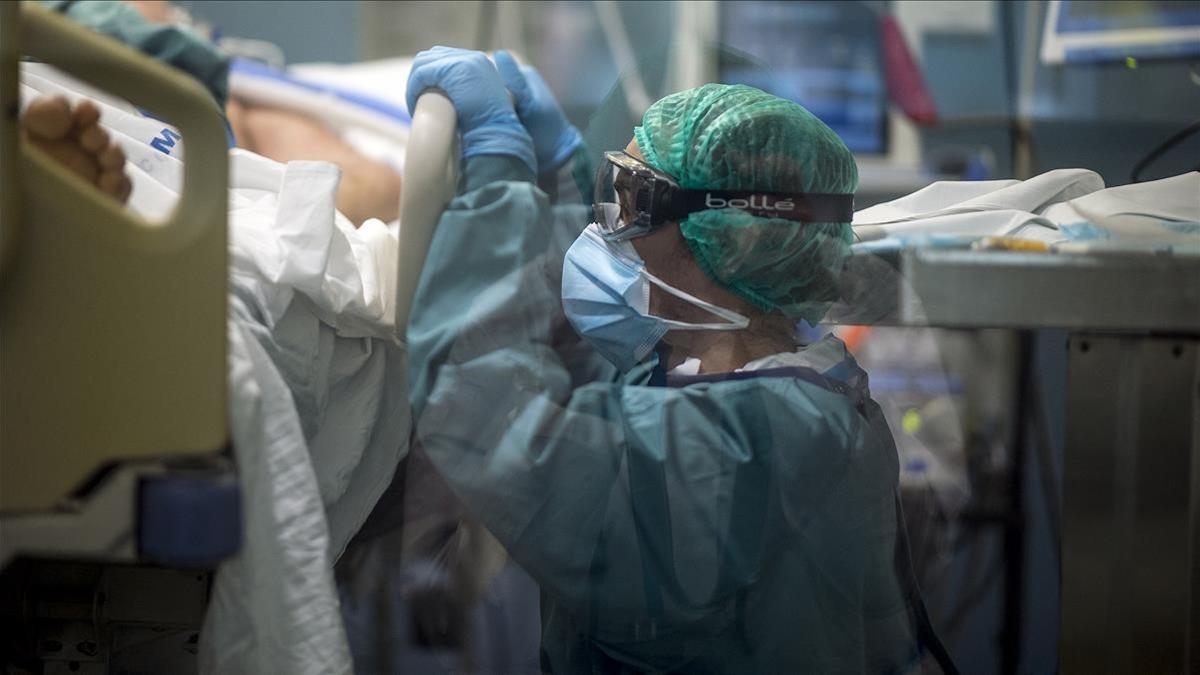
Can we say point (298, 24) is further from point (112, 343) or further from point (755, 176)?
point (112, 343)

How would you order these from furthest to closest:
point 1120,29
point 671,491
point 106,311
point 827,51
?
point 827,51, point 1120,29, point 671,491, point 106,311

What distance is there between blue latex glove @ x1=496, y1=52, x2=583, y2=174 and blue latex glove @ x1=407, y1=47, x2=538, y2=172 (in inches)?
4.3

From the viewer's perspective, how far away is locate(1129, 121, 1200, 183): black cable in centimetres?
141

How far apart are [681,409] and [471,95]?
18.7 inches

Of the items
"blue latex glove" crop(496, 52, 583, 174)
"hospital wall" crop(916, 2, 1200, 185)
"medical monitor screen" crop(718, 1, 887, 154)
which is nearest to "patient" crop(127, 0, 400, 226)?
"blue latex glove" crop(496, 52, 583, 174)

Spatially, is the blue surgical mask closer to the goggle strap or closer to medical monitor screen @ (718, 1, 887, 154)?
the goggle strap

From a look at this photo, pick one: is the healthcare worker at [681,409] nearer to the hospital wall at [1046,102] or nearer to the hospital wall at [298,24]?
the hospital wall at [1046,102]

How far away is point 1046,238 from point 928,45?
1.82 meters

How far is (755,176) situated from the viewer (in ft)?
3.97

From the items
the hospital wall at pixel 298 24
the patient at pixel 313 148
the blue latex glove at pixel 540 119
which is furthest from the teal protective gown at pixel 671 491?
the hospital wall at pixel 298 24

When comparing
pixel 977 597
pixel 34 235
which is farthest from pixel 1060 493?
pixel 34 235

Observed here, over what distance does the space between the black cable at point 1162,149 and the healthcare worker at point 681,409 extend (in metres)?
0.44

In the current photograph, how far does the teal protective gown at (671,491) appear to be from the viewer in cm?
116

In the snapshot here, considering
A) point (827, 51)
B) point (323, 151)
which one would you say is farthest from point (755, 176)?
point (827, 51)
